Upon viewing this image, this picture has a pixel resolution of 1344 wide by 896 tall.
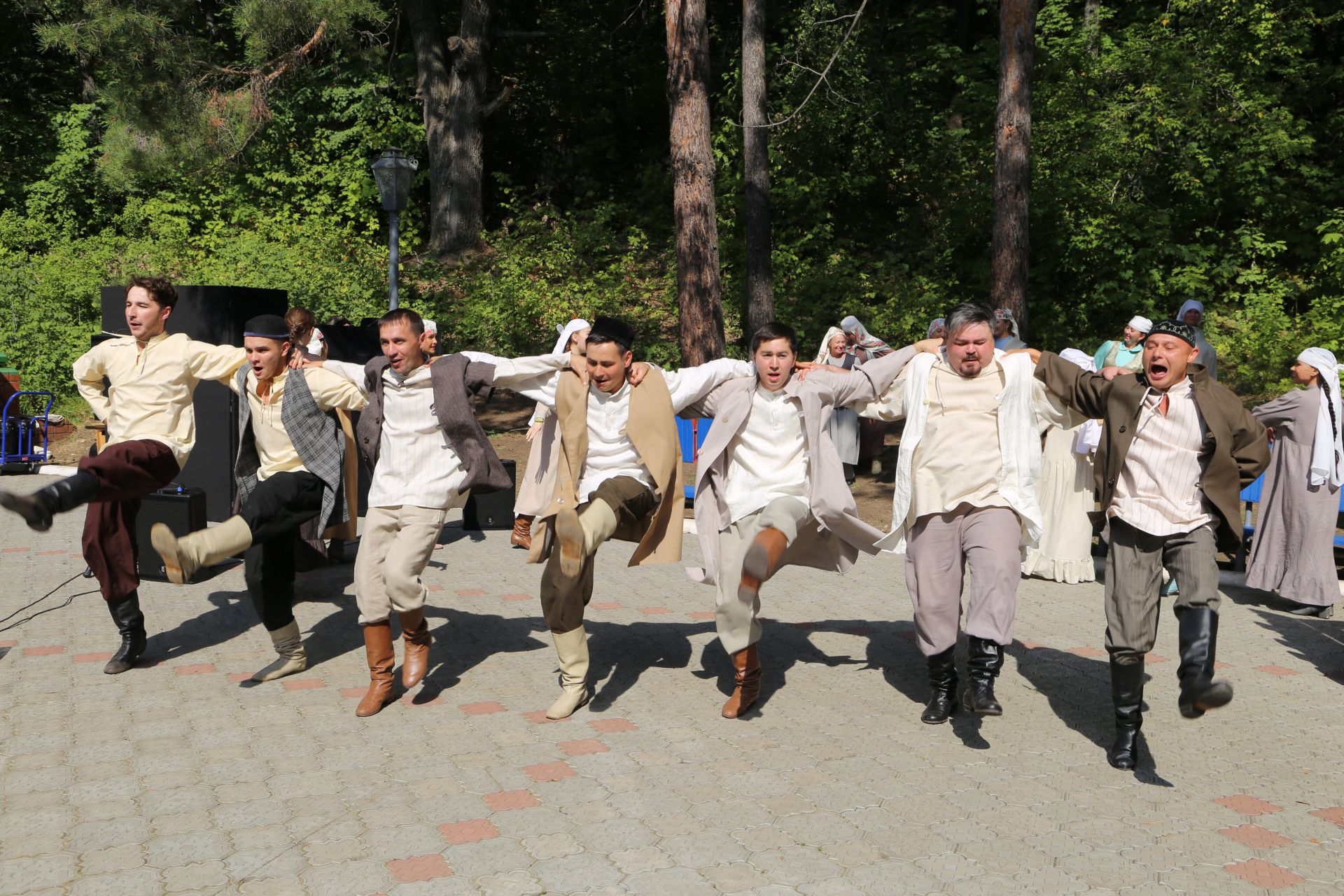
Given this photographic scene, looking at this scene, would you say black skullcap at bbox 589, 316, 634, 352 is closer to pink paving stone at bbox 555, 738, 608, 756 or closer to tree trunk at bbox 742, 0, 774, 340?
pink paving stone at bbox 555, 738, 608, 756

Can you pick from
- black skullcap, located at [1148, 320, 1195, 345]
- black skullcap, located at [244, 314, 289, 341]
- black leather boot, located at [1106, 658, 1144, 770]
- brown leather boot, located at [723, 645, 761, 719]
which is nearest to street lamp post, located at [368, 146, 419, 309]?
black skullcap, located at [244, 314, 289, 341]

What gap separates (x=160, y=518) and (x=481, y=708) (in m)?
3.34

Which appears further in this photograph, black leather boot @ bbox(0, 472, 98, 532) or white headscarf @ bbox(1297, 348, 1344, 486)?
white headscarf @ bbox(1297, 348, 1344, 486)

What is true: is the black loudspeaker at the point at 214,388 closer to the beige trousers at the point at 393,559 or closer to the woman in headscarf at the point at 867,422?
the beige trousers at the point at 393,559

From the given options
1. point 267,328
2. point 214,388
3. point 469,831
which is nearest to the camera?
point 469,831

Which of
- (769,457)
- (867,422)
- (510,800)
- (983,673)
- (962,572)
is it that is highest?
(769,457)

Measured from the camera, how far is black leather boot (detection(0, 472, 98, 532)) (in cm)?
536

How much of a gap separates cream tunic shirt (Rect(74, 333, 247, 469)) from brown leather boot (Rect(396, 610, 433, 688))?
1.63 m

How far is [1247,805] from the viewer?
4.89 metres

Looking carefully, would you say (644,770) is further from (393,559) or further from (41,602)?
(41,602)

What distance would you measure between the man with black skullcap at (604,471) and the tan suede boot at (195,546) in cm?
142

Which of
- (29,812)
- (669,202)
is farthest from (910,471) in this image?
(669,202)

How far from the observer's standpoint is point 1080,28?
22750mm

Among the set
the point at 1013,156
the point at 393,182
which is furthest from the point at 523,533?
the point at 1013,156
